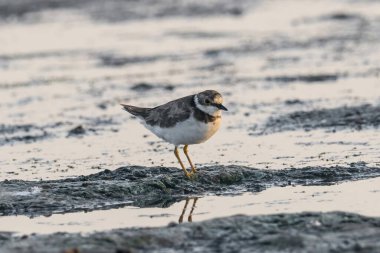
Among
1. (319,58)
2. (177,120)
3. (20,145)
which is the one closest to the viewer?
(177,120)

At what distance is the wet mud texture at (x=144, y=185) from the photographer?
9.54 metres

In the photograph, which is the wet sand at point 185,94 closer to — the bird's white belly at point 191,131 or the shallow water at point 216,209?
the shallow water at point 216,209

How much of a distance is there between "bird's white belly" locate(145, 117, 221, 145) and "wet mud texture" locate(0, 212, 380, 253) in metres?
1.96

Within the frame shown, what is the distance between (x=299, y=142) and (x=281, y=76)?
5.16 metres

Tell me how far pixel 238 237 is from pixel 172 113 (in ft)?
8.85

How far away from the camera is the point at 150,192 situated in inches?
390

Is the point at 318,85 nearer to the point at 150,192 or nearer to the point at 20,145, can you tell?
the point at 20,145

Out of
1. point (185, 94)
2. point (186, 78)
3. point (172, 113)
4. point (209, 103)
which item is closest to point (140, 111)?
point (172, 113)

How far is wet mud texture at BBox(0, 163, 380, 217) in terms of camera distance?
31.3 ft

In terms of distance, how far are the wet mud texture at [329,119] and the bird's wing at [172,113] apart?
2743mm

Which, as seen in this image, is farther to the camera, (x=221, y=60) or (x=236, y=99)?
(x=221, y=60)

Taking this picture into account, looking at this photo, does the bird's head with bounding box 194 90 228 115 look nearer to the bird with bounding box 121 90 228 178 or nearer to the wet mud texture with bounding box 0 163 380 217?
the bird with bounding box 121 90 228 178

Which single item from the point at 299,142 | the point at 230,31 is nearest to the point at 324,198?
the point at 299,142

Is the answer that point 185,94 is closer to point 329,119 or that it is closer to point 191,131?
point 329,119
